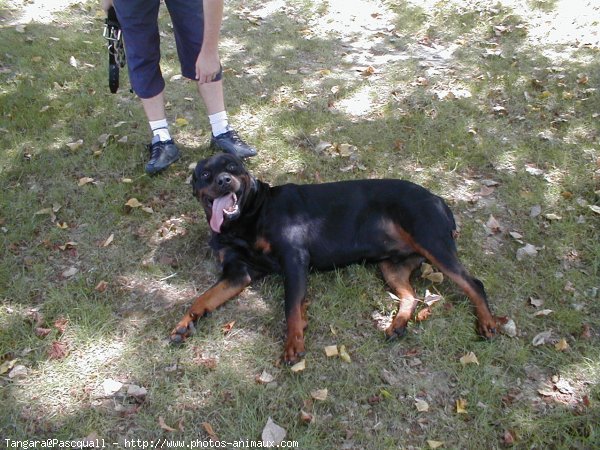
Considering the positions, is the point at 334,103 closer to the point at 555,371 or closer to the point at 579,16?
the point at 555,371

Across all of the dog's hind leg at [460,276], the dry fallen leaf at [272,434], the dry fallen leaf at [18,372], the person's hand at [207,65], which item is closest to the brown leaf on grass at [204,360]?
the dry fallen leaf at [272,434]

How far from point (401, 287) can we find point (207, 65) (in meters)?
2.03

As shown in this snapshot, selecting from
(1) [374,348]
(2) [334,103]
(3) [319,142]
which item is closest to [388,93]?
(2) [334,103]

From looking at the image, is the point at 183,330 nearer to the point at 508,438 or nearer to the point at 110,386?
the point at 110,386

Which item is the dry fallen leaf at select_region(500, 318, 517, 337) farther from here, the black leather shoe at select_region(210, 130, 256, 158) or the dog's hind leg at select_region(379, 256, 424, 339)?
the black leather shoe at select_region(210, 130, 256, 158)

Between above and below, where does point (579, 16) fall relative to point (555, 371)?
above

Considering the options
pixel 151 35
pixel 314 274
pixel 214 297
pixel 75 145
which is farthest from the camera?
pixel 75 145

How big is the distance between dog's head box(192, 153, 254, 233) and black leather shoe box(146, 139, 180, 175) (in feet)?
3.43

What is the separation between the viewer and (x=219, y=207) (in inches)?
126

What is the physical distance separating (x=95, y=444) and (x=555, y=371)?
2527 mm

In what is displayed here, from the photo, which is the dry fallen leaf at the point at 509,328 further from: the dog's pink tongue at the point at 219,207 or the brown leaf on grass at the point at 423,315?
the dog's pink tongue at the point at 219,207

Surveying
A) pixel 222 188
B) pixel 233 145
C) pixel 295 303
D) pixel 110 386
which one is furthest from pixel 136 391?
pixel 233 145

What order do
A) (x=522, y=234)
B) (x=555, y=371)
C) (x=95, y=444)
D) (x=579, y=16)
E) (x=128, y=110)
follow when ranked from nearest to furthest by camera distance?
(x=95, y=444), (x=555, y=371), (x=522, y=234), (x=128, y=110), (x=579, y=16)

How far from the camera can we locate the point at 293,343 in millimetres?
2814
